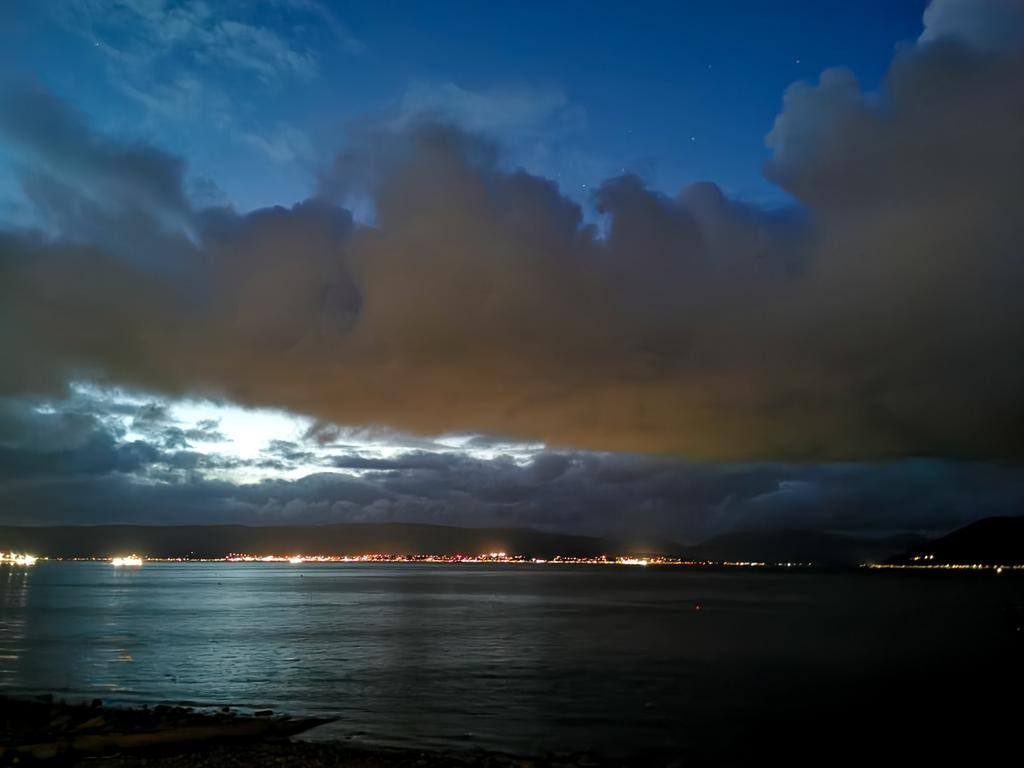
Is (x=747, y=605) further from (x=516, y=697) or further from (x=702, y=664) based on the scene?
(x=516, y=697)

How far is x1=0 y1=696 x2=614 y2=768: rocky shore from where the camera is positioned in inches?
1025

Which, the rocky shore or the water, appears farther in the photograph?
the water

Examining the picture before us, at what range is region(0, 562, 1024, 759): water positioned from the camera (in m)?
36.8

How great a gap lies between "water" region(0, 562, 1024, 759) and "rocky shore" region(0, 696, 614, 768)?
2.57 metres

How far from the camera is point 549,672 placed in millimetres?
53062

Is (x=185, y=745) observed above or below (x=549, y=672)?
above

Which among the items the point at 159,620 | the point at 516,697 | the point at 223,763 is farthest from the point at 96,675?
the point at 159,620

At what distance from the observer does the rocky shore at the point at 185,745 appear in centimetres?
2605

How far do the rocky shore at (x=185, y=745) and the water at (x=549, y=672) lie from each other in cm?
257

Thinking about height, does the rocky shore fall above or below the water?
above

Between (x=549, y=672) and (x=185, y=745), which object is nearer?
(x=185, y=745)

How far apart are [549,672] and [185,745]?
2853 cm

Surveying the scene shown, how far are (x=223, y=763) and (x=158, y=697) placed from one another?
18.9m

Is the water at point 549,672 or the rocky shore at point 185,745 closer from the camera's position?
the rocky shore at point 185,745
